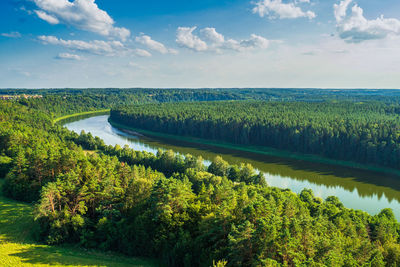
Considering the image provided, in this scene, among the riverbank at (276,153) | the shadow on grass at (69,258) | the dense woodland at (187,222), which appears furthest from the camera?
the riverbank at (276,153)

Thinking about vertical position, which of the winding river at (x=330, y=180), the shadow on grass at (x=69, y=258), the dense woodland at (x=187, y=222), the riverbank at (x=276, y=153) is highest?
the dense woodland at (x=187, y=222)

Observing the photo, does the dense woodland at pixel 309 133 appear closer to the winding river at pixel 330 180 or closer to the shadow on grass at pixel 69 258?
the winding river at pixel 330 180

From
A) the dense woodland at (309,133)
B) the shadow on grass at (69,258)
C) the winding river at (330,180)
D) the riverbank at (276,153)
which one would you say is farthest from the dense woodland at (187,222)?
the dense woodland at (309,133)

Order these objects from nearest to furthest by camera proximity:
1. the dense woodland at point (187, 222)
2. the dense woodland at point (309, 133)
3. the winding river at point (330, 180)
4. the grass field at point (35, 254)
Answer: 1. the dense woodland at point (187, 222)
2. the grass field at point (35, 254)
3. the winding river at point (330, 180)
4. the dense woodland at point (309, 133)

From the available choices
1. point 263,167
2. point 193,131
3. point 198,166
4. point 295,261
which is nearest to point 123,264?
point 295,261

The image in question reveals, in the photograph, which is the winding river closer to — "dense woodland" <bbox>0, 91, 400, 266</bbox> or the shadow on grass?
"dense woodland" <bbox>0, 91, 400, 266</bbox>

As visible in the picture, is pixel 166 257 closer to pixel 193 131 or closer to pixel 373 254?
pixel 373 254

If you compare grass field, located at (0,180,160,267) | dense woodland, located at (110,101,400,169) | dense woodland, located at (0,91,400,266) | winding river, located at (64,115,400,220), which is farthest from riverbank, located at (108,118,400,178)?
grass field, located at (0,180,160,267)
